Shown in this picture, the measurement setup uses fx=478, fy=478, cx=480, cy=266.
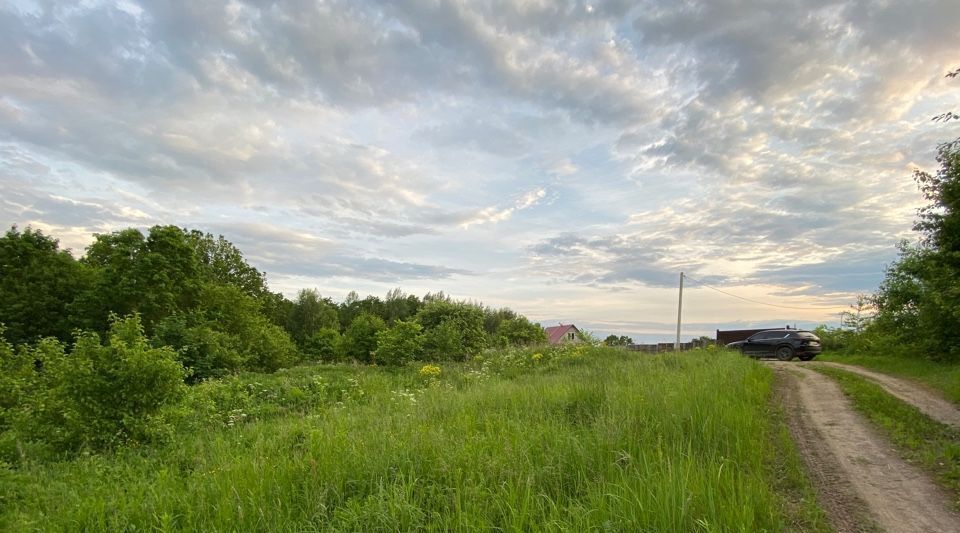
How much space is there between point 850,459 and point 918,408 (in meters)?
5.01

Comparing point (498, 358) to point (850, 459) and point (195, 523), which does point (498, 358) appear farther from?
point (195, 523)

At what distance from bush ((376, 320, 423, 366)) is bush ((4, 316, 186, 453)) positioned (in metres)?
15.2

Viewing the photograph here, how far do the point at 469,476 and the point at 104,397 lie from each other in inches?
298

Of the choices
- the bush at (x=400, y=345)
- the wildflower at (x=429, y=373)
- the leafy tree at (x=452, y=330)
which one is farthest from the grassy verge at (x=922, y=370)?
the bush at (x=400, y=345)

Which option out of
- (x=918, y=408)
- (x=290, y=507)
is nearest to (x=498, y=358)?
(x=918, y=408)

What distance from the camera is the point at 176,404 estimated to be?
931 centimetres

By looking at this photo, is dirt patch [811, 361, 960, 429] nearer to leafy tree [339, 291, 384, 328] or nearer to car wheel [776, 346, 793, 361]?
car wheel [776, 346, 793, 361]

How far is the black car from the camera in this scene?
2403cm

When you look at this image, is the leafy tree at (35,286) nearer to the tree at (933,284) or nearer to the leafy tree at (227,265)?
the leafy tree at (227,265)

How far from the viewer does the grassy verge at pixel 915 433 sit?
578 centimetres

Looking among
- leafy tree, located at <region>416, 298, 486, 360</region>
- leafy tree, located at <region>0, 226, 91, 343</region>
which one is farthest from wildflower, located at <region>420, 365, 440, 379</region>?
leafy tree, located at <region>0, 226, 91, 343</region>

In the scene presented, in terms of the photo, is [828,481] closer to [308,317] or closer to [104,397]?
[104,397]

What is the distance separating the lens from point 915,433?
7.48 m

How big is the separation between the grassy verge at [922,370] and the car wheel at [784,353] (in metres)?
2.77
